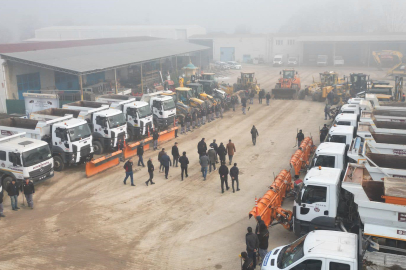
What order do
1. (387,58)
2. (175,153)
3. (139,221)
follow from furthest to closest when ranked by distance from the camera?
(387,58) < (175,153) < (139,221)

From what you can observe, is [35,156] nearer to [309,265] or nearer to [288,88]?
[309,265]

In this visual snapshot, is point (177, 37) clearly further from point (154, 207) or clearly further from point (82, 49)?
point (154, 207)

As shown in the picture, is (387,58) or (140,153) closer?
(140,153)

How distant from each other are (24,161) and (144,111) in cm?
902

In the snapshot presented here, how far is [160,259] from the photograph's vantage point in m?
11.8

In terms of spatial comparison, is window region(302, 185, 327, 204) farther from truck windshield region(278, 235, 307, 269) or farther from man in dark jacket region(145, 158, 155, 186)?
man in dark jacket region(145, 158, 155, 186)

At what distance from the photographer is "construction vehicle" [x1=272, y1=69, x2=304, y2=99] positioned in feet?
127

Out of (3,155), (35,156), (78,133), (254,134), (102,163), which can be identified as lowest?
(102,163)

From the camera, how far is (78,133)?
64.2 feet

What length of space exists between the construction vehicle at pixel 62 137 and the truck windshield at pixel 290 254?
12428mm

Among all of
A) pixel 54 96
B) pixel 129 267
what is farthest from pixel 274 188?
pixel 54 96

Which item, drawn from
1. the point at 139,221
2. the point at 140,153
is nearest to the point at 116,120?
the point at 140,153

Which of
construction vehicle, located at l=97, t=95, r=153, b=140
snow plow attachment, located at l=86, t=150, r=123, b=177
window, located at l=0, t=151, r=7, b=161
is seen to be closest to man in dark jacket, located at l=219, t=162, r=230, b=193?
snow plow attachment, located at l=86, t=150, r=123, b=177

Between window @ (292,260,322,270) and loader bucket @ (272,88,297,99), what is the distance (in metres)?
31.1
